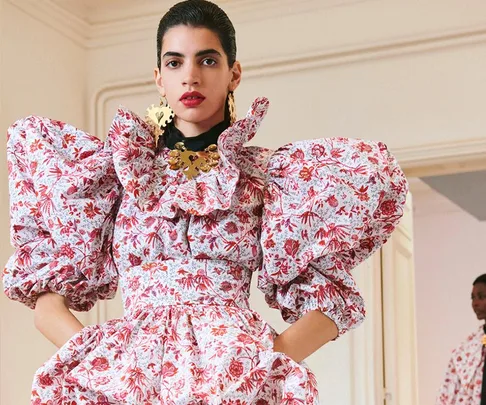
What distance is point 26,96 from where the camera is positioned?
405 centimetres

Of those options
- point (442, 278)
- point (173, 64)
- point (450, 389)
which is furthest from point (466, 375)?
point (173, 64)

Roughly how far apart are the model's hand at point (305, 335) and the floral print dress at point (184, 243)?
0.02m

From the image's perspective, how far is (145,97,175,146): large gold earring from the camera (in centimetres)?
171

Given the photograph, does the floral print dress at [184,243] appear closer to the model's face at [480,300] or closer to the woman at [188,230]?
the woman at [188,230]

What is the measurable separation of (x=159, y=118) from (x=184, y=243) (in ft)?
0.80

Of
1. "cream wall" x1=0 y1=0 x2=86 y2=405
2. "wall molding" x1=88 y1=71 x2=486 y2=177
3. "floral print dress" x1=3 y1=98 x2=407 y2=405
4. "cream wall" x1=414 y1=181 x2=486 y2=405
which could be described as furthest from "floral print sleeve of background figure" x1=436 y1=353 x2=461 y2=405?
"floral print dress" x1=3 y1=98 x2=407 y2=405

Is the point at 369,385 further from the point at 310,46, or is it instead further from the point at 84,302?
the point at 84,302

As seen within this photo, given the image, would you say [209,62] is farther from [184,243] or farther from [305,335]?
[305,335]

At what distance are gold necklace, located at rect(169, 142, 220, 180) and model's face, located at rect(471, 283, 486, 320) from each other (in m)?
4.45

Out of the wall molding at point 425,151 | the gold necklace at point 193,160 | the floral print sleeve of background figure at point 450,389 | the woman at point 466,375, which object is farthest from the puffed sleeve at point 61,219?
the floral print sleeve of background figure at point 450,389

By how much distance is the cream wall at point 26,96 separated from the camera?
12.5 ft

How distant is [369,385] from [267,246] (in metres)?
2.38

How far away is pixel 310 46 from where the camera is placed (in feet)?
13.4

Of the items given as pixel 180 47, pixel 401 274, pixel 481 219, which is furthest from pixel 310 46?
pixel 481 219
